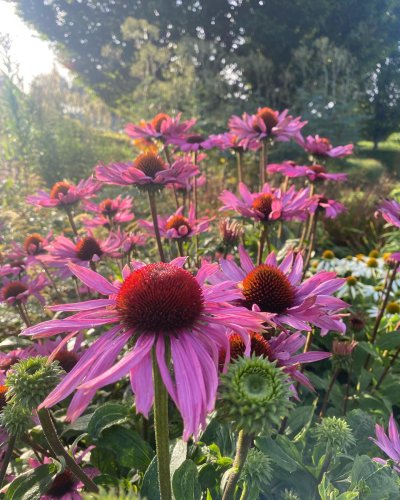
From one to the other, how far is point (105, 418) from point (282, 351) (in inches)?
20.3

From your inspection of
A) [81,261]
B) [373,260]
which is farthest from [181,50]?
[81,261]

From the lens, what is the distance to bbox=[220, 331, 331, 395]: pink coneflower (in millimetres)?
722

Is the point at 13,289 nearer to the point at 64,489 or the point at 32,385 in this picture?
the point at 64,489

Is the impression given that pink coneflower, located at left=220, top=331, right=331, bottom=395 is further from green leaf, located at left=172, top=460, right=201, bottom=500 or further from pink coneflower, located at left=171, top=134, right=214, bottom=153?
pink coneflower, located at left=171, top=134, right=214, bottom=153

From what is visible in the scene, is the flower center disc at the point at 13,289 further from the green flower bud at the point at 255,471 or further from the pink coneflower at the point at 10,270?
the green flower bud at the point at 255,471

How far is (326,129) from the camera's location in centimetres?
877

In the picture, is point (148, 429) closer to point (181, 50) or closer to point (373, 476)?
point (373, 476)

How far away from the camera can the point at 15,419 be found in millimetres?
701

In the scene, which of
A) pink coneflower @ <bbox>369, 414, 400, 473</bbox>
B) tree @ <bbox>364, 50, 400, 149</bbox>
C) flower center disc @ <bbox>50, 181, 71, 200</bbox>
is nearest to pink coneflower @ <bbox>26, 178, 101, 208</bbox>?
flower center disc @ <bbox>50, 181, 71, 200</bbox>

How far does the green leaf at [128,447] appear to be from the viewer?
3.25 ft

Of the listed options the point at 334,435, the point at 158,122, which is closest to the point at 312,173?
the point at 158,122

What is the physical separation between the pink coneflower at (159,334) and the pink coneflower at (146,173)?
2.18 ft

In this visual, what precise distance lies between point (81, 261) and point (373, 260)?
1.73m

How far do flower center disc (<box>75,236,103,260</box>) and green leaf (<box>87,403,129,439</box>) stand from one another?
67 cm
